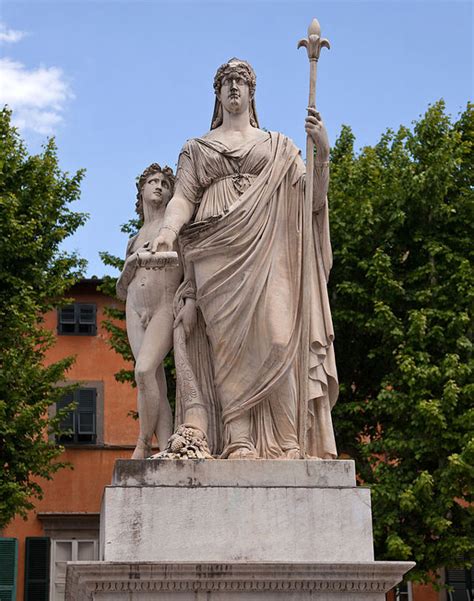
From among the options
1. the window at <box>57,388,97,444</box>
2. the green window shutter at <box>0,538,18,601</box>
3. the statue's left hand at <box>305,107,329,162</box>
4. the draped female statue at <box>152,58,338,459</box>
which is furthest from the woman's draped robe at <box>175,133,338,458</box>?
the window at <box>57,388,97,444</box>

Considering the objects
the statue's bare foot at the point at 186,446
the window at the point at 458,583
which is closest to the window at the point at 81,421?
the window at the point at 458,583

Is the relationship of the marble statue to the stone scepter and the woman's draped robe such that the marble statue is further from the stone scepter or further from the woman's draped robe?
the stone scepter

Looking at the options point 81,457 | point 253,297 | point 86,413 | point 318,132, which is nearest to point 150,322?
point 253,297

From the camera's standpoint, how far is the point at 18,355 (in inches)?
887

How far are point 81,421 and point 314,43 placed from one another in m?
24.7

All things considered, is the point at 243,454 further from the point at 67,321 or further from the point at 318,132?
the point at 67,321

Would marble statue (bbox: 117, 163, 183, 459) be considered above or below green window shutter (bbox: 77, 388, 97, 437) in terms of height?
below

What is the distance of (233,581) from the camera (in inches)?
348

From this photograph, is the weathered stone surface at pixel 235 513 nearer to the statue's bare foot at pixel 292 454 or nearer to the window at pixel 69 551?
the statue's bare foot at pixel 292 454

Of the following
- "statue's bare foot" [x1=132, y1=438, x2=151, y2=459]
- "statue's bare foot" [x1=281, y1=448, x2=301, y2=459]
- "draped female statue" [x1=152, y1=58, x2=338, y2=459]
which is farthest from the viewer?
"statue's bare foot" [x1=132, y1=438, x2=151, y2=459]

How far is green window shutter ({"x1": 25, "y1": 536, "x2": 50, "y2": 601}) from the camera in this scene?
102ft

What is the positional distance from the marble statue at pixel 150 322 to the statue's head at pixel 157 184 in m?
0.22

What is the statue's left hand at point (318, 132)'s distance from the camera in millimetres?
10211

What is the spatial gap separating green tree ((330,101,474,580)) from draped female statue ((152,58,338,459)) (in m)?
11.2
